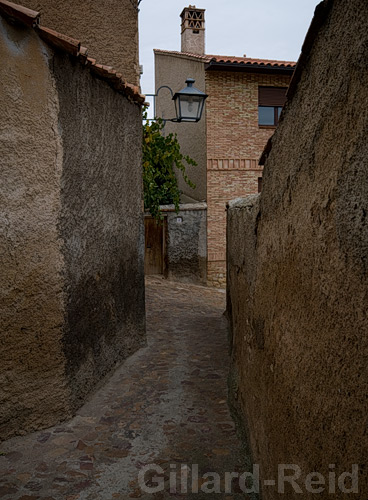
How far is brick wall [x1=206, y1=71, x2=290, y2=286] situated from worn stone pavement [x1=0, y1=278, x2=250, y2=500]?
797 centimetres

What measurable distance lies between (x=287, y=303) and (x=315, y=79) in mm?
981

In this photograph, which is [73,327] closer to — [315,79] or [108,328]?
[108,328]

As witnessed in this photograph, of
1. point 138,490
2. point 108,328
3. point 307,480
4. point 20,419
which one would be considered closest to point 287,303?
point 307,480

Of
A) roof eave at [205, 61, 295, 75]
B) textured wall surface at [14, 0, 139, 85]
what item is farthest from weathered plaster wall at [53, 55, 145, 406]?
roof eave at [205, 61, 295, 75]

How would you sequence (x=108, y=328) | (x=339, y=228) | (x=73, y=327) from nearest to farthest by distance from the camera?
(x=339, y=228) < (x=73, y=327) < (x=108, y=328)

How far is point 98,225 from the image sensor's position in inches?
203

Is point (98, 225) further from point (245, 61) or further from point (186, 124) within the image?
point (186, 124)

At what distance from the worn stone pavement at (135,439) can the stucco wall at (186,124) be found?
361 inches

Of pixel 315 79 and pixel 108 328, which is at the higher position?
pixel 315 79

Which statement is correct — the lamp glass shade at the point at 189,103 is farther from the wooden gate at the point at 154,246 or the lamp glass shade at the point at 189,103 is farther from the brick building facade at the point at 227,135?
the wooden gate at the point at 154,246

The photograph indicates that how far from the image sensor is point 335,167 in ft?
5.21

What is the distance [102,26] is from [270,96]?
362 inches

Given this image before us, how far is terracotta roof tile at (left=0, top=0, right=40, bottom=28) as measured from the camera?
12.3 feet

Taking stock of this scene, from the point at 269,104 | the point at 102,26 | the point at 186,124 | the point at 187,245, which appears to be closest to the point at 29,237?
the point at 102,26
